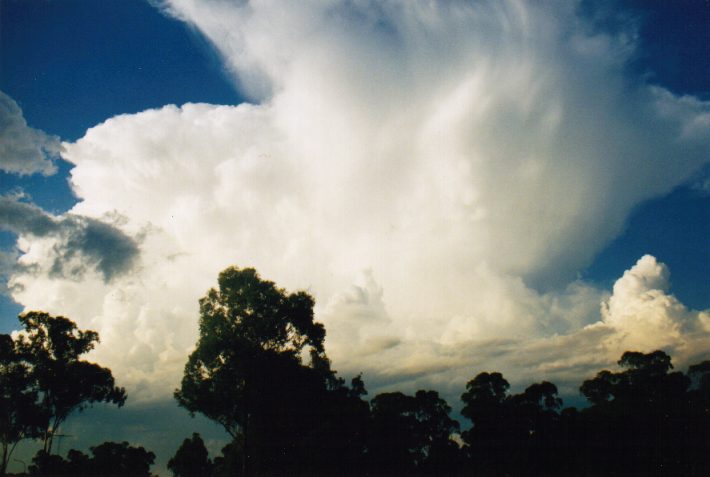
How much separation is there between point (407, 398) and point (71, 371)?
40.3m

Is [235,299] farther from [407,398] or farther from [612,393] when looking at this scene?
[612,393]

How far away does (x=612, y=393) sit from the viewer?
5106 centimetres

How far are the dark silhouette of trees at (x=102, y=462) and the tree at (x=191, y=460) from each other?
13.7 feet

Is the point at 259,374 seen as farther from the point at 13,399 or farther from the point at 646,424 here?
the point at 646,424

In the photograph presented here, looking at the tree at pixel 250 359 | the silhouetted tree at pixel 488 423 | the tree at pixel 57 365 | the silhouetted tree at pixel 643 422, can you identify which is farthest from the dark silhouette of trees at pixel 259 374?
the silhouetted tree at pixel 643 422

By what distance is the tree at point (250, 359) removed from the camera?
27.1 metres

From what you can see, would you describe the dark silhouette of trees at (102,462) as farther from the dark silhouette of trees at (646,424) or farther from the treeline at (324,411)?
the dark silhouette of trees at (646,424)

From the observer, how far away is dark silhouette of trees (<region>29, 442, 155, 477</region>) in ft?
122

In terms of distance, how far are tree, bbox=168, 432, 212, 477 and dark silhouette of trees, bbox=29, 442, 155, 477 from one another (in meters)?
4.18

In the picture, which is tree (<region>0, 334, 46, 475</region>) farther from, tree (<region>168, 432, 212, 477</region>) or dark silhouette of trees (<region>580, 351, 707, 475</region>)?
dark silhouette of trees (<region>580, 351, 707, 475</region>)

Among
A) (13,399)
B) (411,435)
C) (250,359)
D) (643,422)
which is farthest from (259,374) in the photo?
(643,422)

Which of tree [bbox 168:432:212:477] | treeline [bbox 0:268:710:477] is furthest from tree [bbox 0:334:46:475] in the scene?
tree [bbox 168:432:212:477]

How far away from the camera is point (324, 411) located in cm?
3388

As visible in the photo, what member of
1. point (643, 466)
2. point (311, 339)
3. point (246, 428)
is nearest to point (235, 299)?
point (311, 339)
